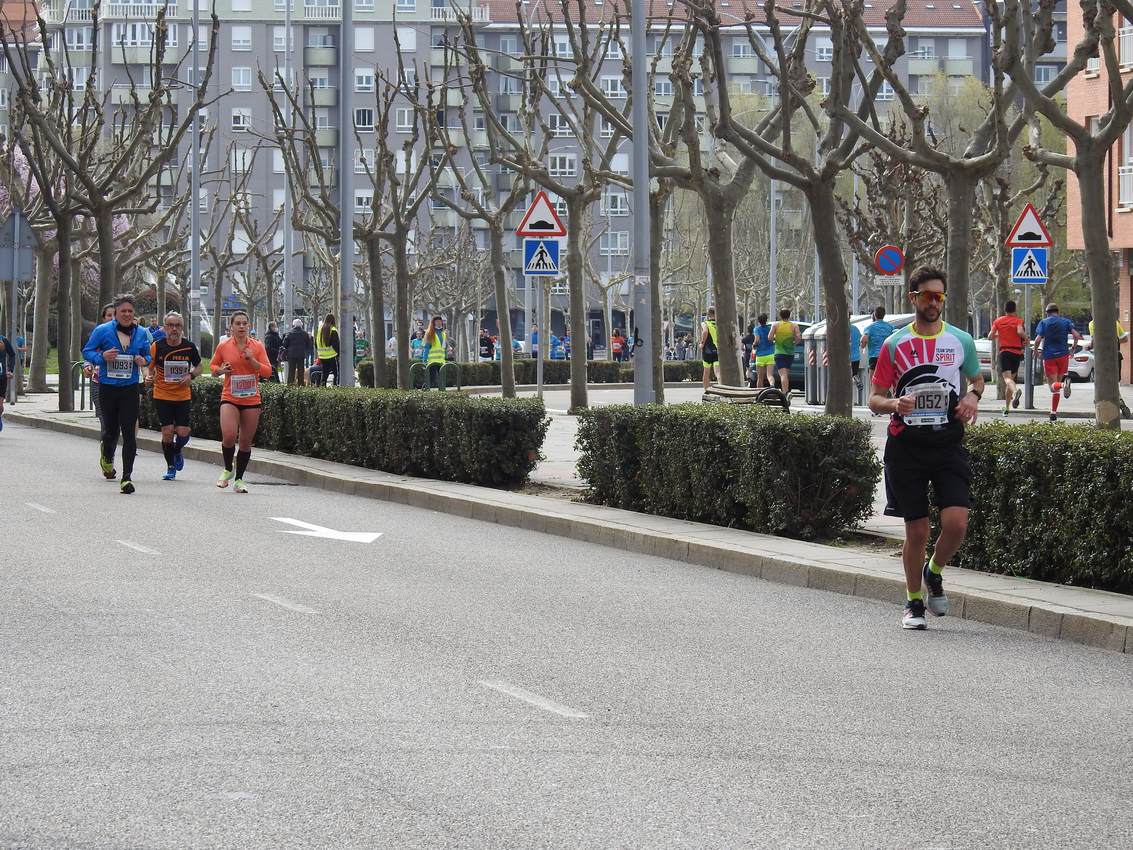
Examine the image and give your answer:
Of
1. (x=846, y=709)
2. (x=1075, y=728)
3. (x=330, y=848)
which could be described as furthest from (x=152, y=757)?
(x=1075, y=728)

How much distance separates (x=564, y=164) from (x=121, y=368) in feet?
319

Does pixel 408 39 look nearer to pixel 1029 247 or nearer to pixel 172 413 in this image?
pixel 1029 247

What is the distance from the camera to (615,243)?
117688mm

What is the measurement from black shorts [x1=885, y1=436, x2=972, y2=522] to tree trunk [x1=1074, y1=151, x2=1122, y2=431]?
9.49 metres

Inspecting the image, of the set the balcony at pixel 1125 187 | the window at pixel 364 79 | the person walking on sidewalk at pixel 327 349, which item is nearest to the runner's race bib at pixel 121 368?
the person walking on sidewalk at pixel 327 349

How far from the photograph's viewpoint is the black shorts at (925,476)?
31.3ft

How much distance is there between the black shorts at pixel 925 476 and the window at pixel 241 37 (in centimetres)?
10296

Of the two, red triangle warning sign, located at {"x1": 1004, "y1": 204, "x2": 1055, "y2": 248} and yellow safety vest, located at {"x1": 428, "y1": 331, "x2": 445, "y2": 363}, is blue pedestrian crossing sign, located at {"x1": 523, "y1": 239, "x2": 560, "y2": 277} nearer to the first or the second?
red triangle warning sign, located at {"x1": 1004, "y1": 204, "x2": 1055, "y2": 248}

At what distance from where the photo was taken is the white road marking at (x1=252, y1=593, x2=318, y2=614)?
10.0 m

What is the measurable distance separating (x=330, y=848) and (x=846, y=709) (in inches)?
110

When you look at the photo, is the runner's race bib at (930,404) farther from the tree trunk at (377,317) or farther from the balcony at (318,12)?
the balcony at (318,12)

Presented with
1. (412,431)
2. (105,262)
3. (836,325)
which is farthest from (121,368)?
(105,262)

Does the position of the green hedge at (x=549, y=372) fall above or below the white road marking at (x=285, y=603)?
above

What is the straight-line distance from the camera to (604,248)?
4587 inches
